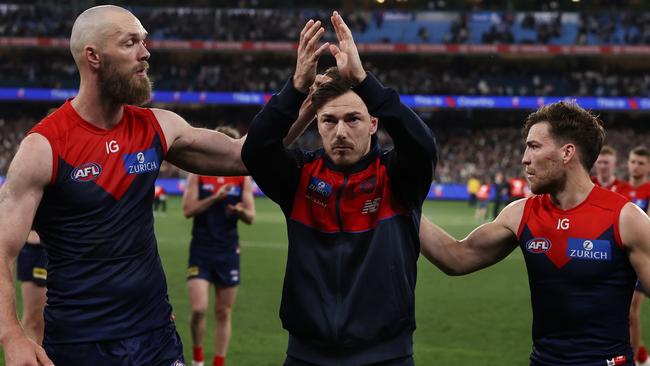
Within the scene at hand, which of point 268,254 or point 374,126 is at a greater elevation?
point 374,126

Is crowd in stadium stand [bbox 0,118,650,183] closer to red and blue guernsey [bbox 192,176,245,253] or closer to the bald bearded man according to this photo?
red and blue guernsey [bbox 192,176,245,253]

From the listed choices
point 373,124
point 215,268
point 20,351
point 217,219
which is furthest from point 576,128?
point 217,219

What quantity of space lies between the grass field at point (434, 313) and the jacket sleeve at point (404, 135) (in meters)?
5.39

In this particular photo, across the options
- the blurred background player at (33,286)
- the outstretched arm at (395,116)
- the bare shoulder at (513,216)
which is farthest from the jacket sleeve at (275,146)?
the blurred background player at (33,286)

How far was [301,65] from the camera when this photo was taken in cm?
364

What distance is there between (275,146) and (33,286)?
455 cm

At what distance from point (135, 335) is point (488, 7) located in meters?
53.3

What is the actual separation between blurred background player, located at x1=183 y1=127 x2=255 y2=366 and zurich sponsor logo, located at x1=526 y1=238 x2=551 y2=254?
14.2 ft

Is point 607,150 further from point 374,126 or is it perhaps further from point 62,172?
point 62,172

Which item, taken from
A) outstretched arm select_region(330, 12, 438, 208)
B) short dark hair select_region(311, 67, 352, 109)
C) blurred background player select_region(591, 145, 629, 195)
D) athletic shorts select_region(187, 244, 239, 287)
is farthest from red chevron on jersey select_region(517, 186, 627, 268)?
blurred background player select_region(591, 145, 629, 195)

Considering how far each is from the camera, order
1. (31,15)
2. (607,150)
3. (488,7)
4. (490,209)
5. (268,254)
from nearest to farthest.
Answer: (607,150), (268,254), (490,209), (31,15), (488,7)

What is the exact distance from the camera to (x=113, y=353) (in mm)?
3797

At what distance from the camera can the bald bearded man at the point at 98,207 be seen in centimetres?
372

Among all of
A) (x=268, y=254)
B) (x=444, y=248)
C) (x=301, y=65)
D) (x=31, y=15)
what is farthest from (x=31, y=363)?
(x=31, y=15)
